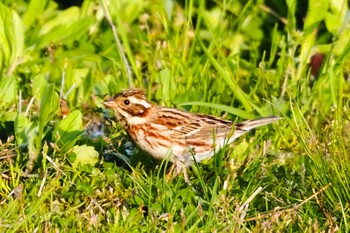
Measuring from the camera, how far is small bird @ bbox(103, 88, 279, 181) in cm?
572

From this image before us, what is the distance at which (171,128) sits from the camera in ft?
19.3

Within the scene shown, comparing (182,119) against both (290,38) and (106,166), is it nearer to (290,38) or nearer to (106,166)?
(106,166)

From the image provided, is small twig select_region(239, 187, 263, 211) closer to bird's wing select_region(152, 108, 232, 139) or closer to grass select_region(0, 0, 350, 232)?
grass select_region(0, 0, 350, 232)

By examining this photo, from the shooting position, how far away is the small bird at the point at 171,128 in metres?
5.72

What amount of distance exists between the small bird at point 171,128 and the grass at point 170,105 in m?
0.08

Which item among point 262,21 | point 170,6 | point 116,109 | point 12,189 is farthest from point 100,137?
point 262,21

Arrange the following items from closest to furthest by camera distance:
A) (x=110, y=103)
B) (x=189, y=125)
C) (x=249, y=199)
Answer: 1. (x=249, y=199)
2. (x=110, y=103)
3. (x=189, y=125)

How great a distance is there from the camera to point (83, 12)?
24.8 feet

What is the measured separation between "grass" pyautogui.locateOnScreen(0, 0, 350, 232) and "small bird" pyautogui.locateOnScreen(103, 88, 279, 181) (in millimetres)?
85

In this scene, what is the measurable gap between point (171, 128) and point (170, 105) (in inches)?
22.7

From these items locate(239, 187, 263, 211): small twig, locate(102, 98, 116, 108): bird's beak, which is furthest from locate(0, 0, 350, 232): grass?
locate(102, 98, 116, 108): bird's beak

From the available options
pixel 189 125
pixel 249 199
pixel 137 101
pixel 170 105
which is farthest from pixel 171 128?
pixel 249 199

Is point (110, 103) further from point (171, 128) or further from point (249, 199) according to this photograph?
point (249, 199)

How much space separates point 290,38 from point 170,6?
88cm
